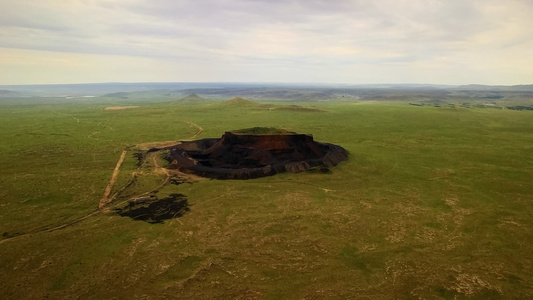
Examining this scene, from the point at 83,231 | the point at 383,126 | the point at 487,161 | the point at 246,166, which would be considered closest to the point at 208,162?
the point at 246,166

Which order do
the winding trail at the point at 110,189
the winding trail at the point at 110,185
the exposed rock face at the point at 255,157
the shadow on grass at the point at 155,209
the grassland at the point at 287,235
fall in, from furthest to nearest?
the exposed rock face at the point at 255,157 < the winding trail at the point at 110,185 < the shadow on grass at the point at 155,209 < the winding trail at the point at 110,189 < the grassland at the point at 287,235

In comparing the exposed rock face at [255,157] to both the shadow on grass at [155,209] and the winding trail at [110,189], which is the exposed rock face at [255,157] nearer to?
the winding trail at [110,189]

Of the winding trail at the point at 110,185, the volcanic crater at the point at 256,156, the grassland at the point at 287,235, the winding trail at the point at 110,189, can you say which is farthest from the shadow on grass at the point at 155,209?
the volcanic crater at the point at 256,156

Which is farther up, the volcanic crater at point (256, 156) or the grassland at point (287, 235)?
the volcanic crater at point (256, 156)

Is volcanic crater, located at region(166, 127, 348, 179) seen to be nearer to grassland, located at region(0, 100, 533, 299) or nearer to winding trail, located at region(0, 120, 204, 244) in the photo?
winding trail, located at region(0, 120, 204, 244)

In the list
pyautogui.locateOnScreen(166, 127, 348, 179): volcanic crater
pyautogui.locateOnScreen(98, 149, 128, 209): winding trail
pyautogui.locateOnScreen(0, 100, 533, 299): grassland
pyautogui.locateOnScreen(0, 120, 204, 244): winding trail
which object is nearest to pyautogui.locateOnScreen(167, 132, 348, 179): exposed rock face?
pyautogui.locateOnScreen(166, 127, 348, 179): volcanic crater

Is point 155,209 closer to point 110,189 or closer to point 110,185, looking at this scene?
point 110,189

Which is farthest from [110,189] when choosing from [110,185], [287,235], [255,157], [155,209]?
[287,235]

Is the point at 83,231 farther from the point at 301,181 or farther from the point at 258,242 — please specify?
the point at 301,181
